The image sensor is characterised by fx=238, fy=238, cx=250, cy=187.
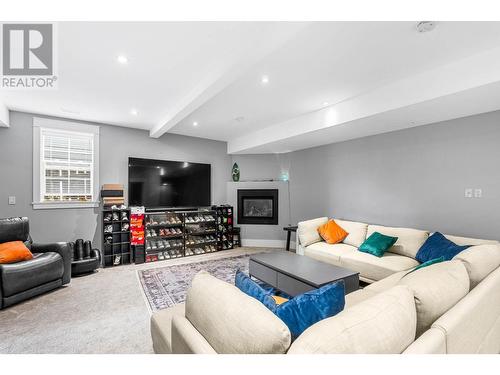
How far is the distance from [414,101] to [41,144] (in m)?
5.53

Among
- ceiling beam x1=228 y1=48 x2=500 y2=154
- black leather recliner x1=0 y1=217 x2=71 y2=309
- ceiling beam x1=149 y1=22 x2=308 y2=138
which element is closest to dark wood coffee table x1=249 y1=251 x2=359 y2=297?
ceiling beam x1=228 y1=48 x2=500 y2=154

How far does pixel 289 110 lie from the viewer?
12.5 feet

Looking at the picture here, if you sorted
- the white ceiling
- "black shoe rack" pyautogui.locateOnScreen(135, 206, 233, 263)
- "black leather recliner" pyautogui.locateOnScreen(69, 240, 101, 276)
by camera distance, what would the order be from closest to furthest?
the white ceiling
"black leather recliner" pyautogui.locateOnScreen(69, 240, 101, 276)
"black shoe rack" pyautogui.locateOnScreen(135, 206, 233, 263)

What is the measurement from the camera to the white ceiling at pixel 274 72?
6.35ft

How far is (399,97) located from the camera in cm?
278

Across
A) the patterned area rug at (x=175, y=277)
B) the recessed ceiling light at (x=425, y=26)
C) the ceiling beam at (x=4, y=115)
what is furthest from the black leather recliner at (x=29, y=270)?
the recessed ceiling light at (x=425, y=26)

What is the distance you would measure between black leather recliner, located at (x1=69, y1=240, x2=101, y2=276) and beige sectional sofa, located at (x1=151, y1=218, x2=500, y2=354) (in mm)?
2814

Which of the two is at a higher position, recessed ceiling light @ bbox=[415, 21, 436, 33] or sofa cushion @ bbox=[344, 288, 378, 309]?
recessed ceiling light @ bbox=[415, 21, 436, 33]

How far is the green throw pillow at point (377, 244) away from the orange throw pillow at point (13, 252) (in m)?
4.50

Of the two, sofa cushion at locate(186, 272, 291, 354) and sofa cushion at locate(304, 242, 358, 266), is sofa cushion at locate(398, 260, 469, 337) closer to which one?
→ sofa cushion at locate(186, 272, 291, 354)

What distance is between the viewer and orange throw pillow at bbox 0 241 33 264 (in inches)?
111

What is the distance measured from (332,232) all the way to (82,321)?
357cm

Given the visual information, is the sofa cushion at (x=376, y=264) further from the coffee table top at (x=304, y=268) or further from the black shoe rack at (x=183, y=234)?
the black shoe rack at (x=183, y=234)

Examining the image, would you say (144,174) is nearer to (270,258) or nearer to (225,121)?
(225,121)
